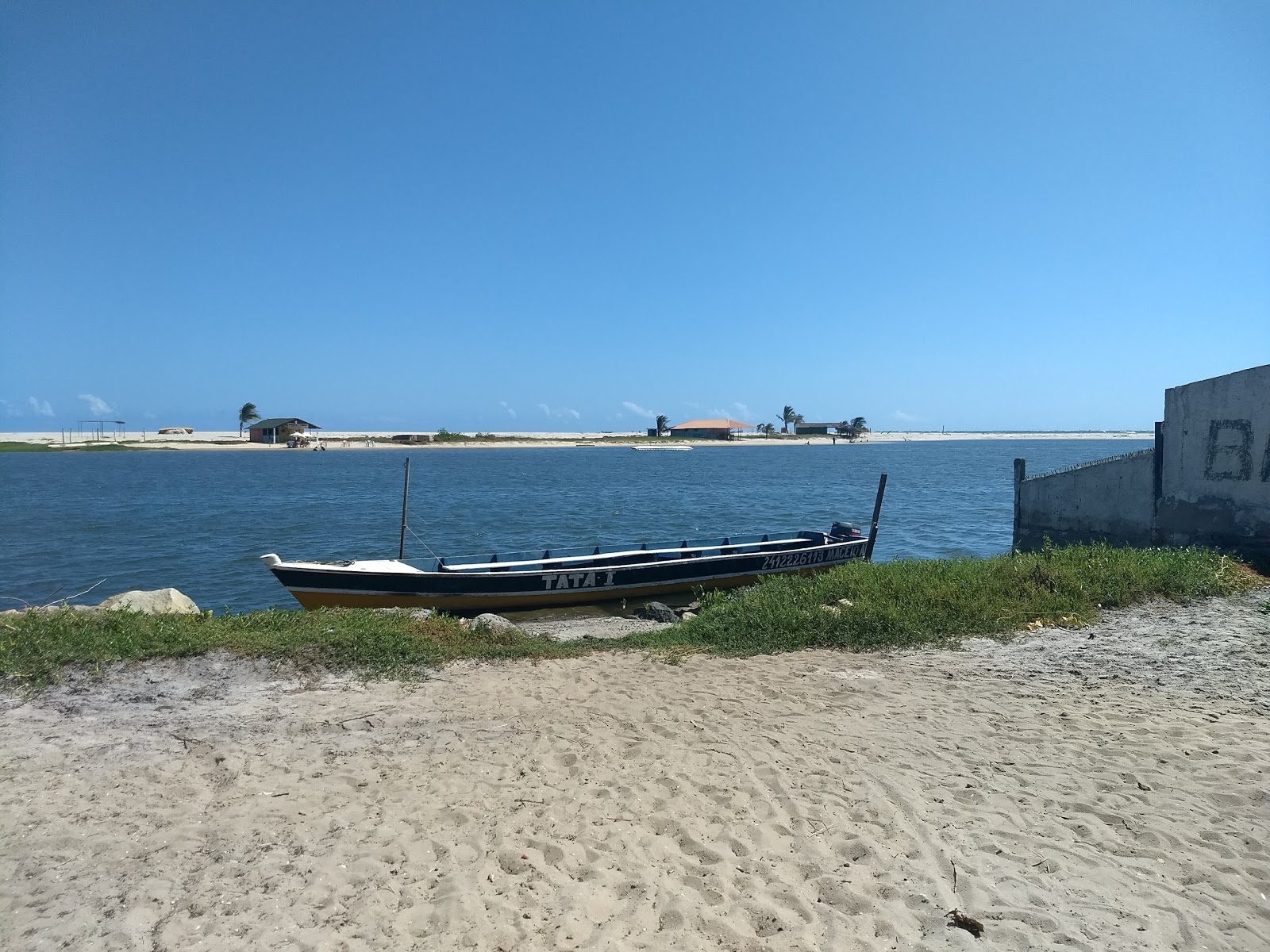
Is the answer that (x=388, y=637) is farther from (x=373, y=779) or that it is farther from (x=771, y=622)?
(x=771, y=622)

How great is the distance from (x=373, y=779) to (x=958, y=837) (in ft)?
14.1

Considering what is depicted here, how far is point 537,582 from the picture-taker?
16656 mm

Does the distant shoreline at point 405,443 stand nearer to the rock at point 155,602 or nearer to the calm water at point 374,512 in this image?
the calm water at point 374,512

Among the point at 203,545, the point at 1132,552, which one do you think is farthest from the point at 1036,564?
the point at 203,545

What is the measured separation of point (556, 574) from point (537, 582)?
16.6 inches

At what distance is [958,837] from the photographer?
520 centimetres

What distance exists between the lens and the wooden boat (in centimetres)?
1509

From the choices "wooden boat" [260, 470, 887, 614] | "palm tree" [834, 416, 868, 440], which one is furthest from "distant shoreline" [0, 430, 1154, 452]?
"wooden boat" [260, 470, 887, 614]

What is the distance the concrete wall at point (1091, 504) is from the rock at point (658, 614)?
449 inches

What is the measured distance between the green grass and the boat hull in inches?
124

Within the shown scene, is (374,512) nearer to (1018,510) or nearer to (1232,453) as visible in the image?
(1018,510)

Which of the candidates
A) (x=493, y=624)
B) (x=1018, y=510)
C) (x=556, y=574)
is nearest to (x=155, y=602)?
(x=493, y=624)

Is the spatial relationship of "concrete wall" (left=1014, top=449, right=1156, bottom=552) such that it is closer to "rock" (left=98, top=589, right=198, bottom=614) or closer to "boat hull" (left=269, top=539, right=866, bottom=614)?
"boat hull" (left=269, top=539, right=866, bottom=614)

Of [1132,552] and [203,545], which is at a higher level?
[1132,552]
